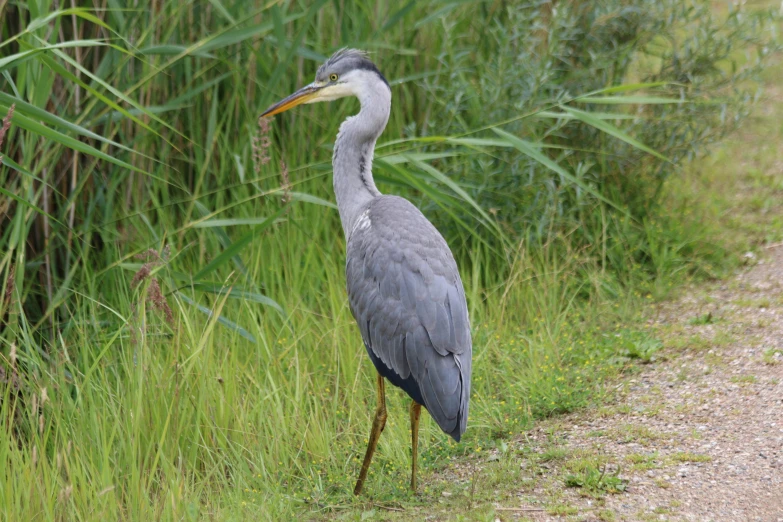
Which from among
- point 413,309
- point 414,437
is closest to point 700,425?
point 414,437

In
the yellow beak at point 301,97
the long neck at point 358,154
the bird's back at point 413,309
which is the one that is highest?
the yellow beak at point 301,97

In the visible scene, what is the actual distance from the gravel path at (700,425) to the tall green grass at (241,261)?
7.9 inches

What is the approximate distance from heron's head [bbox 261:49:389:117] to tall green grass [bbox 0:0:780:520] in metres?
0.24

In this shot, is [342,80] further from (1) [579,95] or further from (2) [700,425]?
(2) [700,425]

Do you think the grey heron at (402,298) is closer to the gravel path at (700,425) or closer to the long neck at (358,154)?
the long neck at (358,154)

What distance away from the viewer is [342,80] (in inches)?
162

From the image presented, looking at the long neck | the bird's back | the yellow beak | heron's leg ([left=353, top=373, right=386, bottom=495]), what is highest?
the yellow beak

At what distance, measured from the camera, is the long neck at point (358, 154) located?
13.0 feet

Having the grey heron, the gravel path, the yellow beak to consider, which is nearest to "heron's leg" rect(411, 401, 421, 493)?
the grey heron

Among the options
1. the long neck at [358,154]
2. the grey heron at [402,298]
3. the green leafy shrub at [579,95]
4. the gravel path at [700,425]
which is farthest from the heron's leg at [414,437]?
the green leafy shrub at [579,95]

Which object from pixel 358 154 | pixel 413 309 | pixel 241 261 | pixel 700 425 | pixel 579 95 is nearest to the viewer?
pixel 413 309

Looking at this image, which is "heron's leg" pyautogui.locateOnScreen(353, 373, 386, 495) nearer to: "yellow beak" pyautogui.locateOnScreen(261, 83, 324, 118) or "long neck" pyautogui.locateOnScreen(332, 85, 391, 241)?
"long neck" pyautogui.locateOnScreen(332, 85, 391, 241)

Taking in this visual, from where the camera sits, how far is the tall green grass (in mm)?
3396

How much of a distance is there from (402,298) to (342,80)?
1.15 metres
